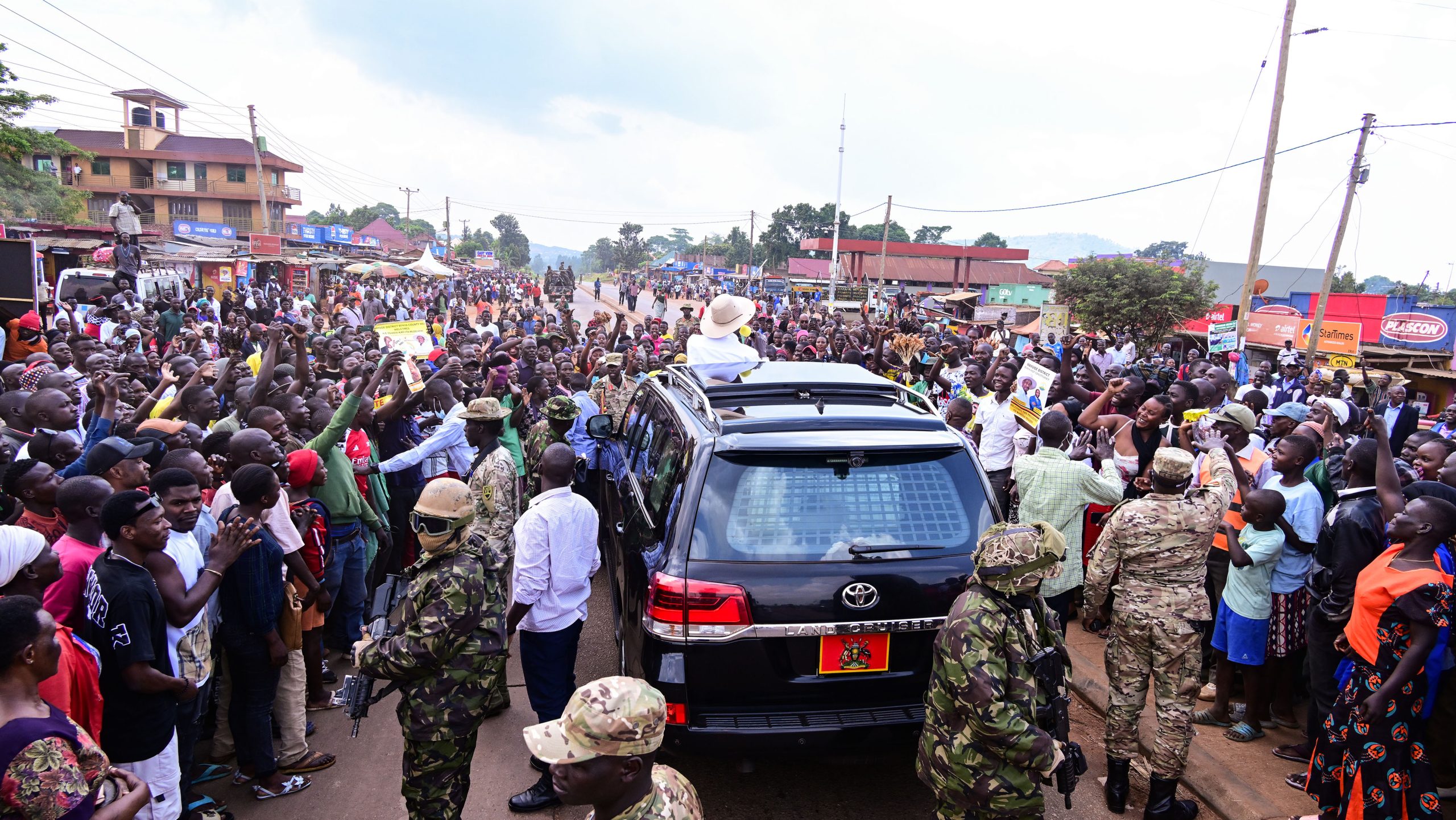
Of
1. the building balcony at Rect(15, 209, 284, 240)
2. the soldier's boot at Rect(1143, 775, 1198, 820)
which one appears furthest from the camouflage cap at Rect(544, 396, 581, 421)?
the building balcony at Rect(15, 209, 284, 240)

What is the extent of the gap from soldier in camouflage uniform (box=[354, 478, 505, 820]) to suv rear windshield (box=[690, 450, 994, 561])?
0.95m

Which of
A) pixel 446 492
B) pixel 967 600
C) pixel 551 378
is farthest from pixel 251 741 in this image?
pixel 551 378

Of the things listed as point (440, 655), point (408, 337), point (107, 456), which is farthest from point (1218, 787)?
point (408, 337)

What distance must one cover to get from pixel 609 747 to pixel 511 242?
4669 inches

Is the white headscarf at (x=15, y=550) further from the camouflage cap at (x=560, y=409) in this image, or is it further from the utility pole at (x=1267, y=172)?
the utility pole at (x=1267, y=172)

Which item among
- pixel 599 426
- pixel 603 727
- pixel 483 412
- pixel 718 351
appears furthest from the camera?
pixel 718 351

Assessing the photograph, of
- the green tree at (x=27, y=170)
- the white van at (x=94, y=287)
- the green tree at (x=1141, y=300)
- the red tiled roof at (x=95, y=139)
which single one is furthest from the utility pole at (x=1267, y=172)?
the red tiled roof at (x=95, y=139)

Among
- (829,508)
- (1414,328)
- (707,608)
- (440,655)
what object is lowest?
(440,655)

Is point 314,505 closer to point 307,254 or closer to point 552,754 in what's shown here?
point 552,754

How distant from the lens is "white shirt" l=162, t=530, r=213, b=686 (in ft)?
11.0

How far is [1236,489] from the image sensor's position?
457 cm

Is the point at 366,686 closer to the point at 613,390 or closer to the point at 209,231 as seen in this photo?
the point at 613,390

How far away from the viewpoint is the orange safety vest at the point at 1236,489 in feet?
15.0

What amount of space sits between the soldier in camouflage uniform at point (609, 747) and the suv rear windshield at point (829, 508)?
5.04ft
